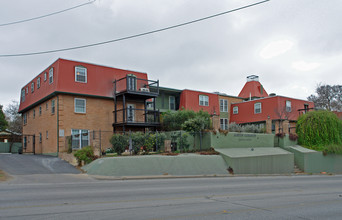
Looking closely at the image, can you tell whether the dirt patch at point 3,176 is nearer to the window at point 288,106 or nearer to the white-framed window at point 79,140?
the white-framed window at point 79,140

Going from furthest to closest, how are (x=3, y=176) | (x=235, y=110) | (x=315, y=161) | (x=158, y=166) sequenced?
1. (x=235, y=110)
2. (x=315, y=161)
3. (x=158, y=166)
4. (x=3, y=176)

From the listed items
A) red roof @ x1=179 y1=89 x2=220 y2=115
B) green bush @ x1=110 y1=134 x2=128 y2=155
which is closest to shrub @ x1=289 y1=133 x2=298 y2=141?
red roof @ x1=179 y1=89 x2=220 y2=115

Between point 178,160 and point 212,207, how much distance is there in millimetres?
11281

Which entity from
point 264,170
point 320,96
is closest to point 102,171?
point 264,170

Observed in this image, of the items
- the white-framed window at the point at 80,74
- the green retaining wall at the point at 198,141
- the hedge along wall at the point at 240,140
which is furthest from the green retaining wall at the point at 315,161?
the white-framed window at the point at 80,74

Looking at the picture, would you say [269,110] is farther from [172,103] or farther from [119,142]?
[119,142]

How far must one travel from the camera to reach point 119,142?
2011 centimetres

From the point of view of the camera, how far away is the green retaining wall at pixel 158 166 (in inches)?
700

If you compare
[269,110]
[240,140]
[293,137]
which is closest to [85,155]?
[240,140]

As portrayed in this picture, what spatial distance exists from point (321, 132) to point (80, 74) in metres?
21.8

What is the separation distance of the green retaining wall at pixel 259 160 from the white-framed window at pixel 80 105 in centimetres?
1103

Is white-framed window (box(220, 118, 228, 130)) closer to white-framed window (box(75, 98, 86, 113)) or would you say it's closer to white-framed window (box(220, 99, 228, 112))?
white-framed window (box(220, 99, 228, 112))

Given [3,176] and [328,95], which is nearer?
[3,176]

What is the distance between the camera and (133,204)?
8953 mm
